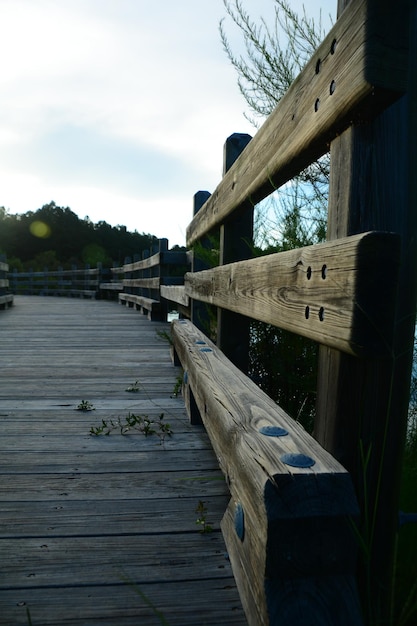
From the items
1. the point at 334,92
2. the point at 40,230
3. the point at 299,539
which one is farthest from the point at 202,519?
the point at 40,230

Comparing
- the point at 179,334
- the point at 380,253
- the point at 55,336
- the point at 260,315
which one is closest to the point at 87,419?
the point at 179,334

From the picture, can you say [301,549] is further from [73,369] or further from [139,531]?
[73,369]

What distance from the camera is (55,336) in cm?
614

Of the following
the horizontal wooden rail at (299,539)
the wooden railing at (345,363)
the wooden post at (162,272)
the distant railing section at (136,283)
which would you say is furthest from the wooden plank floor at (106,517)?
the wooden post at (162,272)

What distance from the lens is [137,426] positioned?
2.57 meters

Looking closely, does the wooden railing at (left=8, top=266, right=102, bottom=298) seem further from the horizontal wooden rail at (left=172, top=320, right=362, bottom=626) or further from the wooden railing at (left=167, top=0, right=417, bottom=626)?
the horizontal wooden rail at (left=172, top=320, right=362, bottom=626)

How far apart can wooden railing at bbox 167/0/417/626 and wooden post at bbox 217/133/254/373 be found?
140 centimetres

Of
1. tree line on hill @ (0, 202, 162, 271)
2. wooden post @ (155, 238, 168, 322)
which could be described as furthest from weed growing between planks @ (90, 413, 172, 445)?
tree line on hill @ (0, 202, 162, 271)

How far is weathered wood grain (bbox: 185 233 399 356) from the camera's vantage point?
36.5 inches

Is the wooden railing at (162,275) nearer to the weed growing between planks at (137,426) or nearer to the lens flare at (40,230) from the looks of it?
the weed growing between planks at (137,426)

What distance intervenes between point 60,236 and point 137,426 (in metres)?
46.0

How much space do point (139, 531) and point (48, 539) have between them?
0.27m

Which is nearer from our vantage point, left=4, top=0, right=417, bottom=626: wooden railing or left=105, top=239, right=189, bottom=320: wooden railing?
left=4, top=0, right=417, bottom=626: wooden railing

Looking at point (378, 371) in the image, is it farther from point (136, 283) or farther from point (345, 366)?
point (136, 283)
